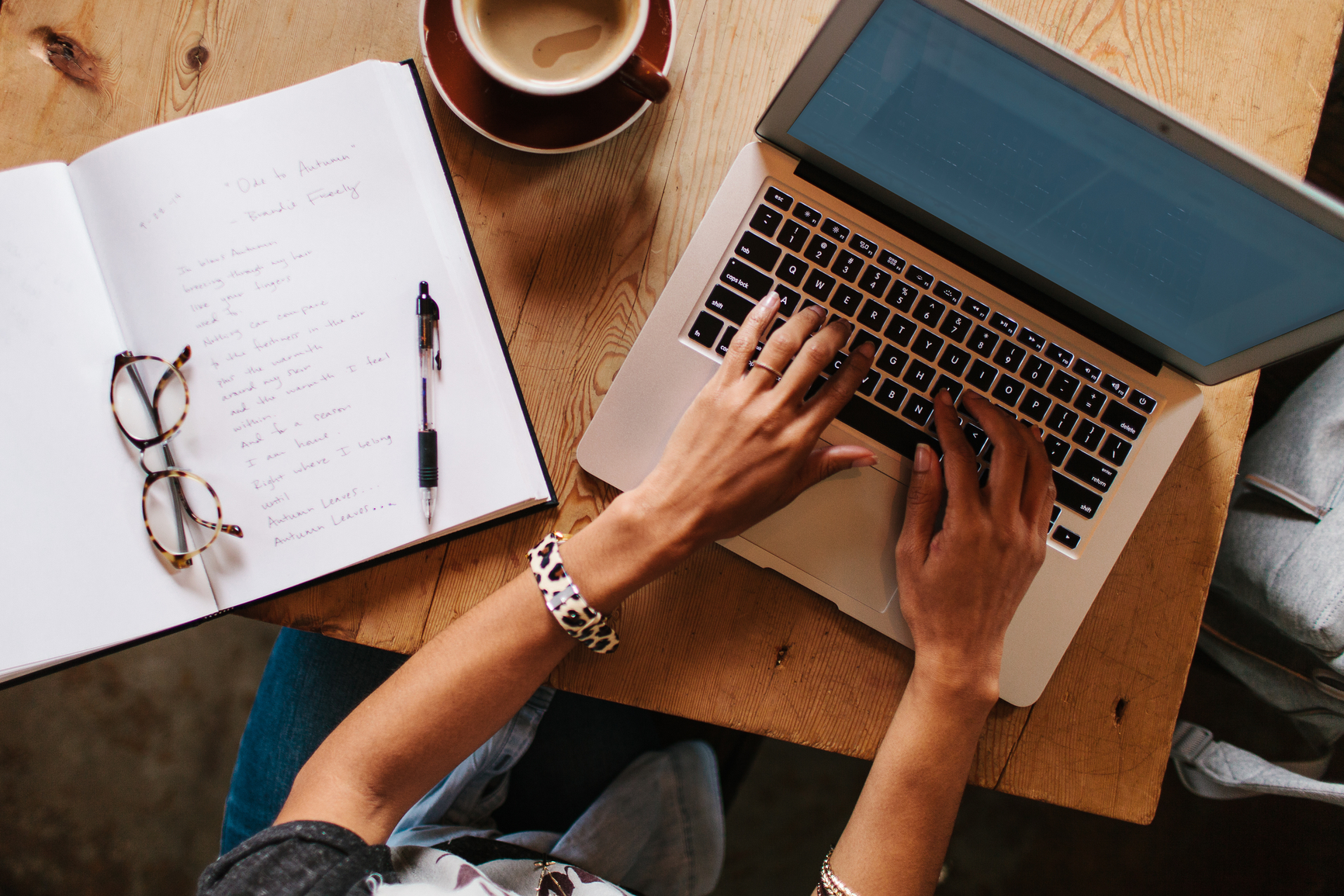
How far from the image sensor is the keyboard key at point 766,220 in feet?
2.06

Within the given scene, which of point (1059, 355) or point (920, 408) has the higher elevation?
point (1059, 355)

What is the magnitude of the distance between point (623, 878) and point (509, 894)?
256 mm

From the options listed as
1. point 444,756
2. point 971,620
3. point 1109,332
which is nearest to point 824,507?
point 971,620

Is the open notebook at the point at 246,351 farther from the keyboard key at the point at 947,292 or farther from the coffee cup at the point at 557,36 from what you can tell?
the keyboard key at the point at 947,292

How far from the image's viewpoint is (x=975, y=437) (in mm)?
637

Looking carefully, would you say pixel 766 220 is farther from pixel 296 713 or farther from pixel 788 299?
pixel 296 713

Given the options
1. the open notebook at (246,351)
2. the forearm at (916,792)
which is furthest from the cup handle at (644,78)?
the forearm at (916,792)

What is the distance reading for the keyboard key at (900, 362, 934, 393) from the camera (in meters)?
0.63

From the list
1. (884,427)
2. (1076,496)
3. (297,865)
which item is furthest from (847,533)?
(297,865)

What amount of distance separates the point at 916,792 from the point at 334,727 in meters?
0.64

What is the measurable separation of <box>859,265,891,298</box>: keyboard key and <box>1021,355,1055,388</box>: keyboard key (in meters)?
0.14

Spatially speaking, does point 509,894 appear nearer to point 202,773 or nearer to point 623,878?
point 623,878

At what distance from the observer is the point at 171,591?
62 centimetres

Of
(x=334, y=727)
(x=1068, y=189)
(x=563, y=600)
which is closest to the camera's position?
(x=1068, y=189)
